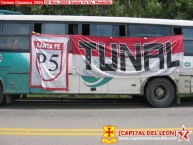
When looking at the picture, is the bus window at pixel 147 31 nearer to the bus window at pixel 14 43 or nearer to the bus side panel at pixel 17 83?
the bus window at pixel 14 43

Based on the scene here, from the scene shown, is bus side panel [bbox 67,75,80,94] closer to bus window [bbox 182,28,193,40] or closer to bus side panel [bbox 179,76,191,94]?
bus side panel [bbox 179,76,191,94]

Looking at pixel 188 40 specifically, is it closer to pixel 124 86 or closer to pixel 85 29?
pixel 124 86

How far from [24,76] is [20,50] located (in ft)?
2.61

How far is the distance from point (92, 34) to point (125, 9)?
971 cm

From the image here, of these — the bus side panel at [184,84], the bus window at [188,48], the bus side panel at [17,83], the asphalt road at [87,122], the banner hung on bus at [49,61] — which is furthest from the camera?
the bus window at [188,48]

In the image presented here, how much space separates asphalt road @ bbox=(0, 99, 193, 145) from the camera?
323 inches

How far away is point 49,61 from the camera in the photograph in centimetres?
1290

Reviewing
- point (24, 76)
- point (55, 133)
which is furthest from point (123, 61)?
point (55, 133)

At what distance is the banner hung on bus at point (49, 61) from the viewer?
504 inches

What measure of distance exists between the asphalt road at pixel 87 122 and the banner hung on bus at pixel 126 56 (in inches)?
45.1

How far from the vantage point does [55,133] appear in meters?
8.74

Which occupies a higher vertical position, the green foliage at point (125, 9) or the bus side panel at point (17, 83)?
the green foliage at point (125, 9)
